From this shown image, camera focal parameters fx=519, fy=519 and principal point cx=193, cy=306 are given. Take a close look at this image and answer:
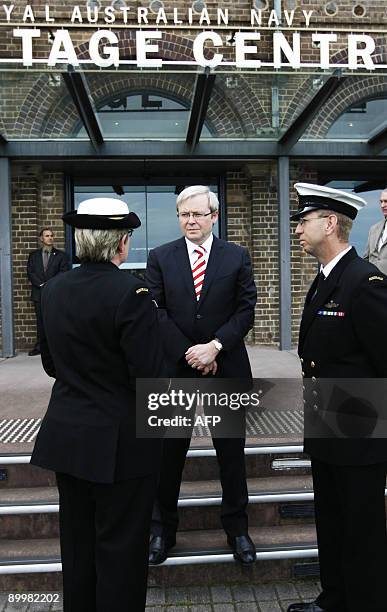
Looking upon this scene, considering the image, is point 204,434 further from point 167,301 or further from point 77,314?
point 77,314

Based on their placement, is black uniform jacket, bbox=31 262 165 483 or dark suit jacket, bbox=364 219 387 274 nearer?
black uniform jacket, bbox=31 262 165 483

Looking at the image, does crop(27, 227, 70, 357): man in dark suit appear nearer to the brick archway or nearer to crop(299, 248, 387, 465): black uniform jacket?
the brick archway

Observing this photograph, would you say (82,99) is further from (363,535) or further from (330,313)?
(363,535)

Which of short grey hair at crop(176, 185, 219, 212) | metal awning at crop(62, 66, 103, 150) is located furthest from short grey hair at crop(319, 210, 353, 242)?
A: metal awning at crop(62, 66, 103, 150)

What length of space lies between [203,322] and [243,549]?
1.14 m

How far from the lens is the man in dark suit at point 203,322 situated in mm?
2521

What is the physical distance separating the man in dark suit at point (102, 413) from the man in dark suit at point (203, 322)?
73 cm

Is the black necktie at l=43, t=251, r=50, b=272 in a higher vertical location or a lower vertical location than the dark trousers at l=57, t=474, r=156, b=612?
higher

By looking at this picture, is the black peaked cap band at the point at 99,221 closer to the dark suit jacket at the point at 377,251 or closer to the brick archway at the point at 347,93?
the dark suit jacket at the point at 377,251

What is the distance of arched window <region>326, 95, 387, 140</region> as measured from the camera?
24.4 feet

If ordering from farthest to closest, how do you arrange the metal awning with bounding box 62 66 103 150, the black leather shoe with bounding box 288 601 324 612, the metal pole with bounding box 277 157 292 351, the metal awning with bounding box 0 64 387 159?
the metal pole with bounding box 277 157 292 351, the metal awning with bounding box 0 64 387 159, the metal awning with bounding box 62 66 103 150, the black leather shoe with bounding box 288 601 324 612

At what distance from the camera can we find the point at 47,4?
6.96 metres

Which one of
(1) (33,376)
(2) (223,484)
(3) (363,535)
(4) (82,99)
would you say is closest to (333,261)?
(3) (363,535)

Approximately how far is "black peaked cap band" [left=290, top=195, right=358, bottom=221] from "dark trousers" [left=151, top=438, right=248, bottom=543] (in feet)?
3.93
